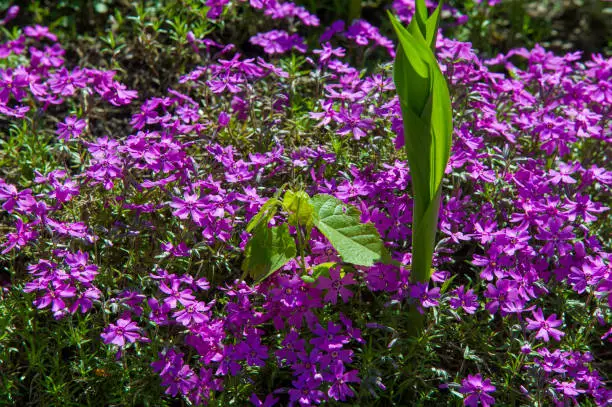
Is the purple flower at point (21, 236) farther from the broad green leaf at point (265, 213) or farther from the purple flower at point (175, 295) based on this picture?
the broad green leaf at point (265, 213)

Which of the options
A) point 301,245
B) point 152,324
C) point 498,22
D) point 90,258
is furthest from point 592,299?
point 498,22

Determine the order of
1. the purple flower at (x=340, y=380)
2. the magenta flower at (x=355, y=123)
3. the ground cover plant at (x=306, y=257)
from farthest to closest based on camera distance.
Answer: the magenta flower at (x=355, y=123) → the ground cover plant at (x=306, y=257) → the purple flower at (x=340, y=380)

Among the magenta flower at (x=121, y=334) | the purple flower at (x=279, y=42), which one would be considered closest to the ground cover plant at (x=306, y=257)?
the magenta flower at (x=121, y=334)

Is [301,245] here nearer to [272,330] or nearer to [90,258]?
[272,330]

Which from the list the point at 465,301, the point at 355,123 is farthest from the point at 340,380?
the point at 355,123

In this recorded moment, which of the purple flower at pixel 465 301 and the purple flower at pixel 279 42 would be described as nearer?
the purple flower at pixel 465 301

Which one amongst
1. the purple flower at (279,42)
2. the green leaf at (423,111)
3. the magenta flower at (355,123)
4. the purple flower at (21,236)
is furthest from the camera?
the purple flower at (279,42)

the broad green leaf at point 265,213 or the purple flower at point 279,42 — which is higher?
the purple flower at point 279,42

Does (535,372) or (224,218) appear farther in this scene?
(224,218)
